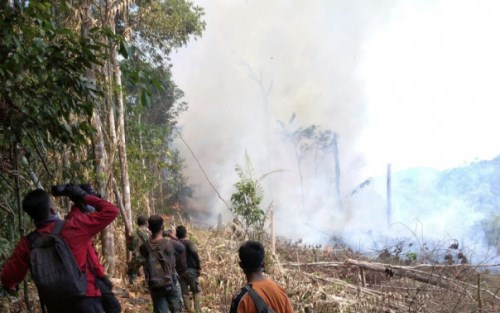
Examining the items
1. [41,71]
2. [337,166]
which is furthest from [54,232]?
[337,166]

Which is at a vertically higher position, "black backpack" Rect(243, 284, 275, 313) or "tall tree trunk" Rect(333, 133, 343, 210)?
"tall tree trunk" Rect(333, 133, 343, 210)

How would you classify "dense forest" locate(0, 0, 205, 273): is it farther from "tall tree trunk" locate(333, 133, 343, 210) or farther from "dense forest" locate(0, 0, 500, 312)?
"tall tree trunk" locate(333, 133, 343, 210)

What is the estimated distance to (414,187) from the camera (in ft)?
96.5

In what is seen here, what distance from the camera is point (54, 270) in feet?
8.45

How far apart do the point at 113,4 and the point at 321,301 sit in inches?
255

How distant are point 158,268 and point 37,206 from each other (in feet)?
6.70

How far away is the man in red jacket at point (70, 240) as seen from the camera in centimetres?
270

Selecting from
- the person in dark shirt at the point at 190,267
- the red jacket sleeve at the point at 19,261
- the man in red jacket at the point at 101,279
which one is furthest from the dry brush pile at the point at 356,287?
the red jacket sleeve at the point at 19,261

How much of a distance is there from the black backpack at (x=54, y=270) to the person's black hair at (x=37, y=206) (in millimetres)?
162

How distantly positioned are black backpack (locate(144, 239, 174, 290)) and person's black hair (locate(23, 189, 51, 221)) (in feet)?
6.25

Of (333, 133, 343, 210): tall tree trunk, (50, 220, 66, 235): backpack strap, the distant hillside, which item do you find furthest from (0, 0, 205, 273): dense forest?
(333, 133, 343, 210): tall tree trunk

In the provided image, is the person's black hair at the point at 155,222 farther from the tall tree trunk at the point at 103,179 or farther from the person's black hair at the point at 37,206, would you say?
the tall tree trunk at the point at 103,179

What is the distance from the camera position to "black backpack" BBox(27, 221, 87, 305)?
8.38 ft

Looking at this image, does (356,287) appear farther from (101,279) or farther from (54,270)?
(54,270)
